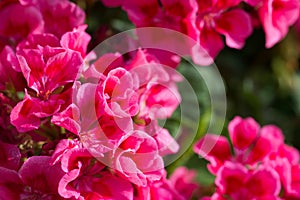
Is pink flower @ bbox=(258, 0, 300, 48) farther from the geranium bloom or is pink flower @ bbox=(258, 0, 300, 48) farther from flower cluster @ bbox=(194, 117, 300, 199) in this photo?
the geranium bloom

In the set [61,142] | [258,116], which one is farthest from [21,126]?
[258,116]

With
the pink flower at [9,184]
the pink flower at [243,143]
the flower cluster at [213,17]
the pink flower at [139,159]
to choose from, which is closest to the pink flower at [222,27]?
the flower cluster at [213,17]

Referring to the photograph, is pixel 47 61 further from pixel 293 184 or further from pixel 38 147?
pixel 293 184

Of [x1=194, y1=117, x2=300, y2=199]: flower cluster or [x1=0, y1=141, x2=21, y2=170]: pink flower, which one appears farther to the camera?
[x1=194, y1=117, x2=300, y2=199]: flower cluster

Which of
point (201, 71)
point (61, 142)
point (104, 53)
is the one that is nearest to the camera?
point (61, 142)

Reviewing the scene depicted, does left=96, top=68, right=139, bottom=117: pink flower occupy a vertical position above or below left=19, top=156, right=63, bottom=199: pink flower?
above

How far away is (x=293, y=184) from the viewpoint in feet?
3.18

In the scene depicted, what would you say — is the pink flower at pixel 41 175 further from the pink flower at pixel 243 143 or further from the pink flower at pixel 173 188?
the pink flower at pixel 243 143

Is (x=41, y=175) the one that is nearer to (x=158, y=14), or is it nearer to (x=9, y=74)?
(x=9, y=74)

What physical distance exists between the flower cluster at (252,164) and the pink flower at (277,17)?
13 cm

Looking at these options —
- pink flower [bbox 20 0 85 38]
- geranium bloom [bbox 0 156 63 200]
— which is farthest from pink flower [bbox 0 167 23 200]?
pink flower [bbox 20 0 85 38]

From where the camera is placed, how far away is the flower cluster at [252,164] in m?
0.94

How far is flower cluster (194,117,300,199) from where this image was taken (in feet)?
3.08

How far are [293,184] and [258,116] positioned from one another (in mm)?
330
